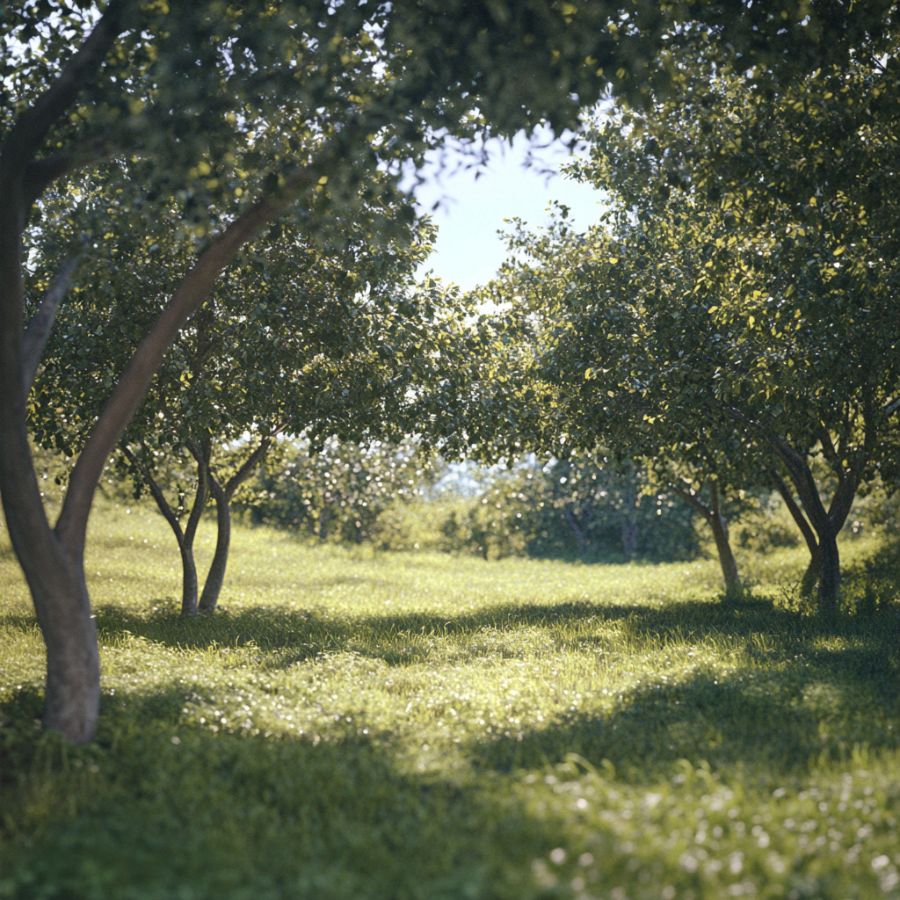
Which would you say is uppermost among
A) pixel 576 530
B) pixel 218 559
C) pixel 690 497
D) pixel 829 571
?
pixel 690 497

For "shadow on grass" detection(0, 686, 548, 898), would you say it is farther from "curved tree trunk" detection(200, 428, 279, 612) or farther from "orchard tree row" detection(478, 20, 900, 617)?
"curved tree trunk" detection(200, 428, 279, 612)

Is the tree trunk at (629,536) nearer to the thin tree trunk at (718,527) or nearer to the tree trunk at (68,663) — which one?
the thin tree trunk at (718,527)

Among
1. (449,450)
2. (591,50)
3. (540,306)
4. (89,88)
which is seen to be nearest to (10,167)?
(89,88)

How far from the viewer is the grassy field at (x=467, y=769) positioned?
522 centimetres

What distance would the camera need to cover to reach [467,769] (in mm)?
7086

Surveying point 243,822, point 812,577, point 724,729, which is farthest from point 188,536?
point 812,577

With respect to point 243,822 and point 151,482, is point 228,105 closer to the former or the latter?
point 243,822

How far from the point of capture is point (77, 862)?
5.33m

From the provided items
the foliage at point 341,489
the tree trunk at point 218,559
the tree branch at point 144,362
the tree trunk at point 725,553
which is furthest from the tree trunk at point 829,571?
the foliage at point 341,489

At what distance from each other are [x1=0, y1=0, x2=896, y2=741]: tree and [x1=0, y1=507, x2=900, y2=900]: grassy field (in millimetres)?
1562

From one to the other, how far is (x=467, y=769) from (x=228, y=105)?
6.34m

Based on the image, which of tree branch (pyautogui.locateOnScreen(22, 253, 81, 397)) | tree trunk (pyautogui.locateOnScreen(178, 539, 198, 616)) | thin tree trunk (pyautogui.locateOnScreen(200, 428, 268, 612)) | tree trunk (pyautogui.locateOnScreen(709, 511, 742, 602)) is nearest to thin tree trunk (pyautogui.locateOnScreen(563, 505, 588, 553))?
tree trunk (pyautogui.locateOnScreen(709, 511, 742, 602))

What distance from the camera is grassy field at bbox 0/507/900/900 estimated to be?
17.1ft

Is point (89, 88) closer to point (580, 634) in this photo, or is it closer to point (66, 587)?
point (66, 587)
